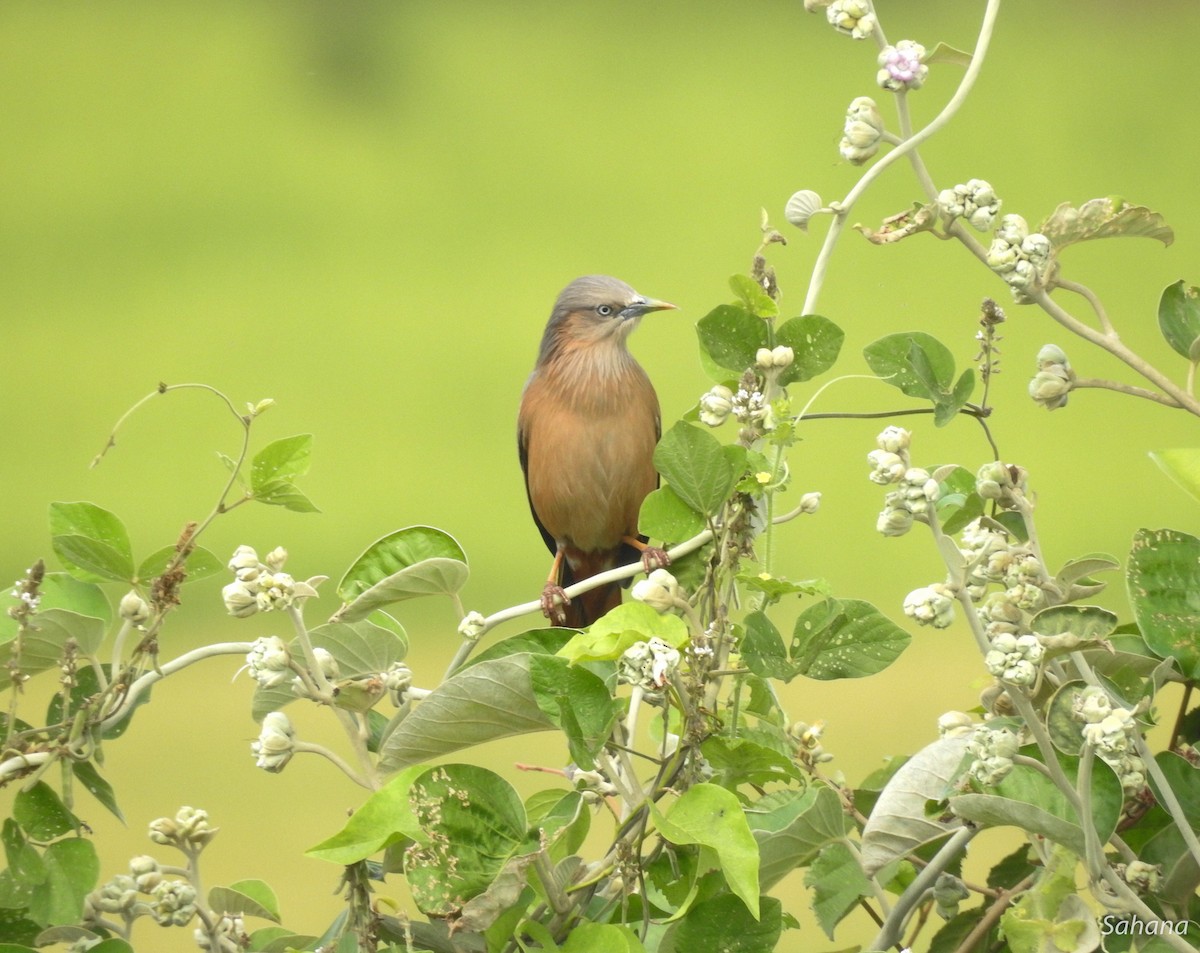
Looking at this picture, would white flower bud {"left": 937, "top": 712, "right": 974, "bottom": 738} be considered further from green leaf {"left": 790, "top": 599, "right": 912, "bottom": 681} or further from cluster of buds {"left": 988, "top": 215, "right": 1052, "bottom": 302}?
cluster of buds {"left": 988, "top": 215, "right": 1052, "bottom": 302}

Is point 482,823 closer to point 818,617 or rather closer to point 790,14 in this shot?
point 818,617

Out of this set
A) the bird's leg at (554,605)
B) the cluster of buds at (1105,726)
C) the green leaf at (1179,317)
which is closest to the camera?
the cluster of buds at (1105,726)

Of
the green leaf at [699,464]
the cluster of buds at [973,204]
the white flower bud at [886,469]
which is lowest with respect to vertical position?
the white flower bud at [886,469]

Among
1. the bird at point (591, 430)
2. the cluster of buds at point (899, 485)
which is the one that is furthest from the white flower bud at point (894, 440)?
the bird at point (591, 430)

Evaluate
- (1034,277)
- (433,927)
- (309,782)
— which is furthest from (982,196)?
(309,782)

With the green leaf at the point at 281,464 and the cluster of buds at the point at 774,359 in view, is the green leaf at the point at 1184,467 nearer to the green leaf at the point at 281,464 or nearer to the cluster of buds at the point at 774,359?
the cluster of buds at the point at 774,359

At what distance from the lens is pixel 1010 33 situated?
6.53 feet

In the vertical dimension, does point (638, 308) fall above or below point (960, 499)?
above

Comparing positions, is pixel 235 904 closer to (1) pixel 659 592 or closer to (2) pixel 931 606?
(1) pixel 659 592

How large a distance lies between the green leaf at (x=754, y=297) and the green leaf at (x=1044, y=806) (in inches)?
9.9

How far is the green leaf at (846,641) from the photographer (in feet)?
2.01

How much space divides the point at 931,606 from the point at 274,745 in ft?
0.99

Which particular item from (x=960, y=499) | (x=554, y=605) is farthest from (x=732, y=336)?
(x=554, y=605)

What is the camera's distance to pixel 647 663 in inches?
20.6
